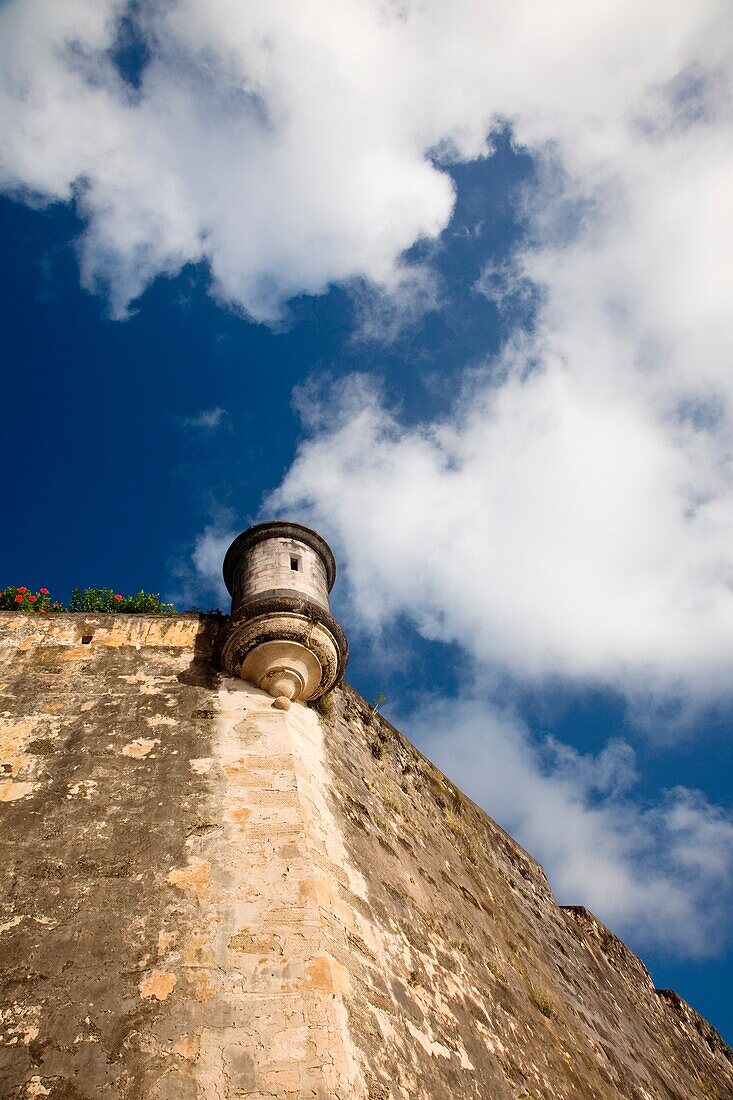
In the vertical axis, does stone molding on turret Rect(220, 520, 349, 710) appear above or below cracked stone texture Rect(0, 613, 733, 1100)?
above

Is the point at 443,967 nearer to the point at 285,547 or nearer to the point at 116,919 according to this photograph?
the point at 116,919

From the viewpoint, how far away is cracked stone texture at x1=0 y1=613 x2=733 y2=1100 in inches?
140

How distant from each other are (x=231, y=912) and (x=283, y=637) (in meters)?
2.48

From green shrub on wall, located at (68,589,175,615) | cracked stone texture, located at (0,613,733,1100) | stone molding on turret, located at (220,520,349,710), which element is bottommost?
cracked stone texture, located at (0,613,733,1100)

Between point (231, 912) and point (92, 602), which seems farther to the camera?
point (92, 602)

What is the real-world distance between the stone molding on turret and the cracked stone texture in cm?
20

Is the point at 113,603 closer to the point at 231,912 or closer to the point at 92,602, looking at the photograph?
the point at 92,602

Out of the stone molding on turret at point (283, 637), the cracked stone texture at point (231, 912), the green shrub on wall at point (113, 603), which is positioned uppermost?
the green shrub on wall at point (113, 603)

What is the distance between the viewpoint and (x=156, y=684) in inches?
241

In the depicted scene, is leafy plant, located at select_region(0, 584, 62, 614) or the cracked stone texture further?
leafy plant, located at select_region(0, 584, 62, 614)

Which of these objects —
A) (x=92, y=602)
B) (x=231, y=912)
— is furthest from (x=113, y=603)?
(x=231, y=912)

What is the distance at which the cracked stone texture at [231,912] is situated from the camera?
3547 mm

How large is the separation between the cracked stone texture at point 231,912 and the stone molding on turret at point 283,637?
20 cm

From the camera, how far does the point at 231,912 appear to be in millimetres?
4246
